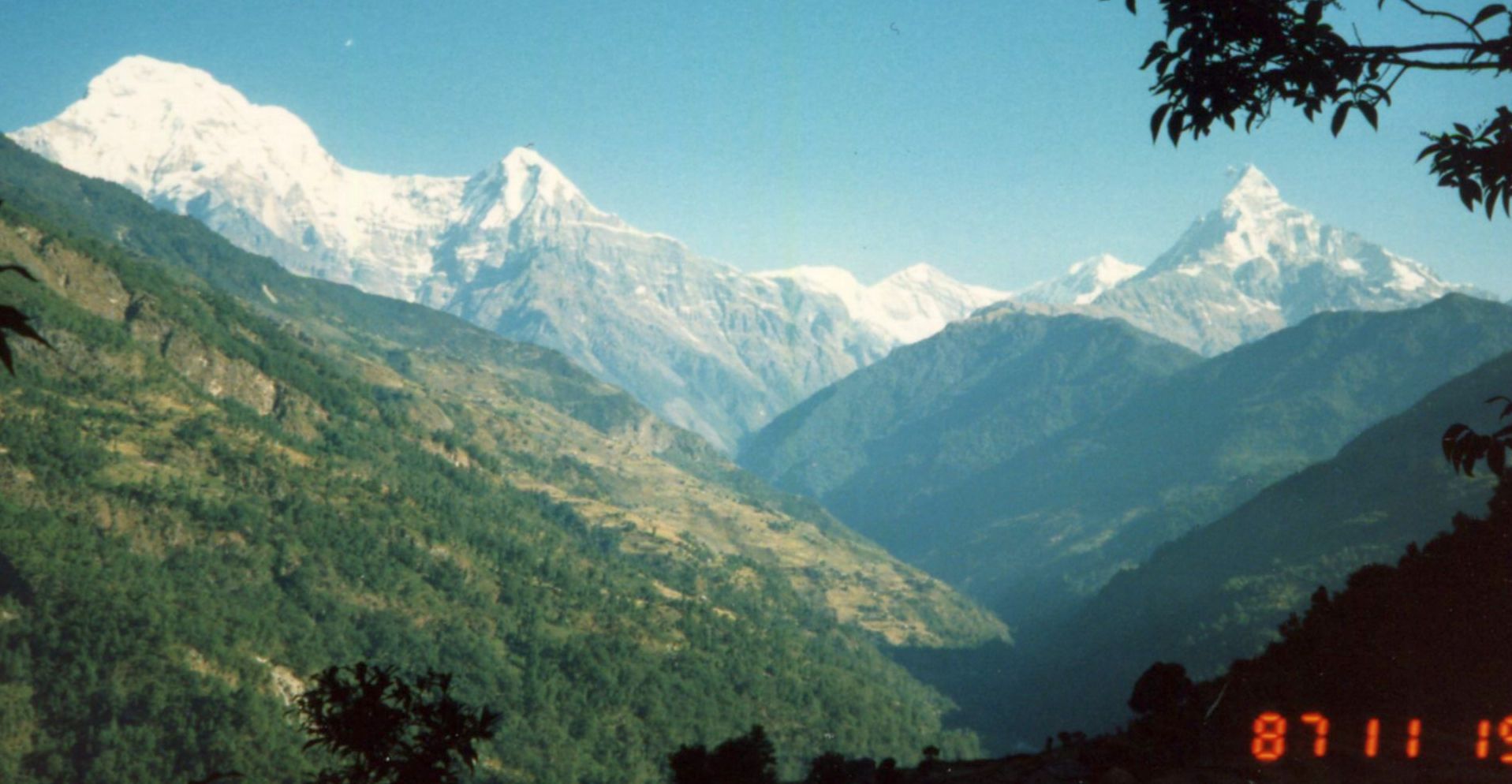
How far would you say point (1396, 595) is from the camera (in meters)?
44.0

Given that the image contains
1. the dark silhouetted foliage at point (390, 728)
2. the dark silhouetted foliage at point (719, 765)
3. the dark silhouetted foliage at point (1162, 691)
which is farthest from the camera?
the dark silhouetted foliage at point (719, 765)

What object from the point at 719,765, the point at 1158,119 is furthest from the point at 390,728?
the point at 719,765

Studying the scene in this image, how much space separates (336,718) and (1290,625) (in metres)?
48.8

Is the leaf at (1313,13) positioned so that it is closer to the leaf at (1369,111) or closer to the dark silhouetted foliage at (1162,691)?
the leaf at (1369,111)

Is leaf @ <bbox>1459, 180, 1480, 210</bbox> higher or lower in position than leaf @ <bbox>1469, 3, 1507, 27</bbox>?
lower

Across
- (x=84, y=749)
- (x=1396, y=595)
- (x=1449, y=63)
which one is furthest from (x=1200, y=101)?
(x=84, y=749)

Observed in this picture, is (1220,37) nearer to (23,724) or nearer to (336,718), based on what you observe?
(336,718)

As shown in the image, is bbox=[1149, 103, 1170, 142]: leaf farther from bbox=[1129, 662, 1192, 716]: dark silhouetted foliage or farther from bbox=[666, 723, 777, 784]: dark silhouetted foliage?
bbox=[666, 723, 777, 784]: dark silhouetted foliage

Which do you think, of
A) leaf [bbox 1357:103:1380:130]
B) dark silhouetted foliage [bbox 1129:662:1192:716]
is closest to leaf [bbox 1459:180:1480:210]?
leaf [bbox 1357:103:1380:130]

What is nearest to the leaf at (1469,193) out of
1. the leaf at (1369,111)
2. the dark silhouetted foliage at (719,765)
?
the leaf at (1369,111)

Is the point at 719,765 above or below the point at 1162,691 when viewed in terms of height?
below

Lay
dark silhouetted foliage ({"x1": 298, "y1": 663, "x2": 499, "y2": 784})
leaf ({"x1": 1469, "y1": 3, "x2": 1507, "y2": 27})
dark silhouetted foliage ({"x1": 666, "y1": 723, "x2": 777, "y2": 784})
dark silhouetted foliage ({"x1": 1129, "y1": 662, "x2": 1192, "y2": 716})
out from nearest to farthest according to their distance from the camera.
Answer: leaf ({"x1": 1469, "y1": 3, "x2": 1507, "y2": 27}) → dark silhouetted foliage ({"x1": 298, "y1": 663, "x2": 499, "y2": 784}) → dark silhouetted foliage ({"x1": 1129, "y1": 662, "x2": 1192, "y2": 716}) → dark silhouetted foliage ({"x1": 666, "y1": 723, "x2": 777, "y2": 784})

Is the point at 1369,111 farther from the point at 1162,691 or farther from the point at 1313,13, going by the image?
the point at 1162,691

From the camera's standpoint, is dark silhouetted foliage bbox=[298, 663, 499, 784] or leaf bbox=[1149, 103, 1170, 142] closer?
leaf bbox=[1149, 103, 1170, 142]
